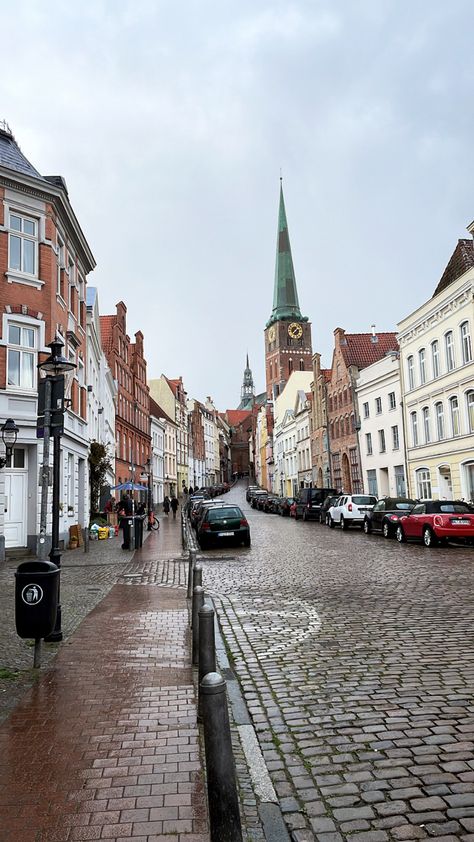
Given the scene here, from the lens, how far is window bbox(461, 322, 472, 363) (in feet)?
93.4

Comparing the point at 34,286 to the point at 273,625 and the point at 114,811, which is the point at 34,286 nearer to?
the point at 273,625

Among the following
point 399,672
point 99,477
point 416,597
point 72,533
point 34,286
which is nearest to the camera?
point 399,672

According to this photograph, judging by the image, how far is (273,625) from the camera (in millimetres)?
8828

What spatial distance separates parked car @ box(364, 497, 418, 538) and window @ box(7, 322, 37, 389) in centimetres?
1329

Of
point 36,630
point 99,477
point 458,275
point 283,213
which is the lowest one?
point 36,630

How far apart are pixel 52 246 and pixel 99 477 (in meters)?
12.4

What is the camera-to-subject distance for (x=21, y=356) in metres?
19.7

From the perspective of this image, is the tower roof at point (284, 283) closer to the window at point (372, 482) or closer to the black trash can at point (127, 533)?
the window at point (372, 482)

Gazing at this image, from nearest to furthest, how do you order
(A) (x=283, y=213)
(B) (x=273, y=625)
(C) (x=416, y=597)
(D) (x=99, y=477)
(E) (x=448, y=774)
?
(E) (x=448, y=774)
(B) (x=273, y=625)
(C) (x=416, y=597)
(D) (x=99, y=477)
(A) (x=283, y=213)

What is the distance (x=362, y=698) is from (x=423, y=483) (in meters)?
29.6

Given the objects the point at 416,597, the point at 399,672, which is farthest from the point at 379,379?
the point at 399,672

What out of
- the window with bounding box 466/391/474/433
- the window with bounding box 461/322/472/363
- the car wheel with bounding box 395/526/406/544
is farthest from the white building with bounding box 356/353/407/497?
the car wheel with bounding box 395/526/406/544

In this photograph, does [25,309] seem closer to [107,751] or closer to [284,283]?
[107,751]

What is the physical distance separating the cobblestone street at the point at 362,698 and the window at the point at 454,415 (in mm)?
18318
